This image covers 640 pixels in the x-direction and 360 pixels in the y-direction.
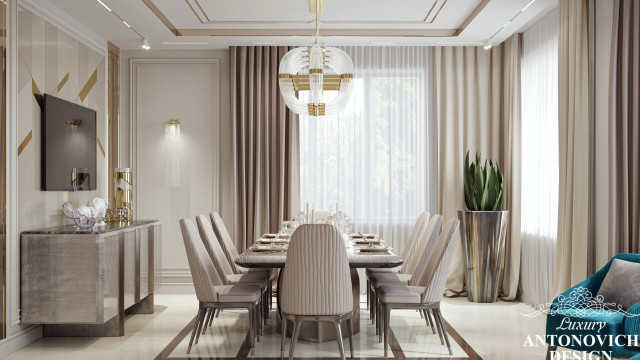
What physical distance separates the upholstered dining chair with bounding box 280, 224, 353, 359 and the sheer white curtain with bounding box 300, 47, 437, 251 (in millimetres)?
2689

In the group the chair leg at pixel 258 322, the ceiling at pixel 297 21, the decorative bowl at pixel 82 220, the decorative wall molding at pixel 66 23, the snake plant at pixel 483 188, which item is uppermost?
the ceiling at pixel 297 21

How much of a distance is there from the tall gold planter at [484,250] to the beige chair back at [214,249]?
2416 millimetres

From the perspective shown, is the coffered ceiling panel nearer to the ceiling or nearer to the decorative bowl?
the ceiling

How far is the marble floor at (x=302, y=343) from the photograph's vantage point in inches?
149

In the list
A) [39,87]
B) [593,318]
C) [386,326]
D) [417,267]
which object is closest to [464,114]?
[417,267]

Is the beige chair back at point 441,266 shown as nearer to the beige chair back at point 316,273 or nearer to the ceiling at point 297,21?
the beige chair back at point 316,273

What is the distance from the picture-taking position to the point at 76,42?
4859 mm

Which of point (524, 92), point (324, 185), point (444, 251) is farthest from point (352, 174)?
point (444, 251)

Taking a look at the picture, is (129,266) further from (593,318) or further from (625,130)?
(625,130)

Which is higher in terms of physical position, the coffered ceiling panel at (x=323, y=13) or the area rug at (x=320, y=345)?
the coffered ceiling panel at (x=323, y=13)

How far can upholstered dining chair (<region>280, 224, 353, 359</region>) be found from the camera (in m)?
3.25

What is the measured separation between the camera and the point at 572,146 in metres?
4.24

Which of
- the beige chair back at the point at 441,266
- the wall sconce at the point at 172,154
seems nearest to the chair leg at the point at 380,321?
the beige chair back at the point at 441,266

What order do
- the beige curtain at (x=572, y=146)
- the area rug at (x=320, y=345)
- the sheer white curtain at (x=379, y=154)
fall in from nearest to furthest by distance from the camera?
the area rug at (x=320, y=345), the beige curtain at (x=572, y=146), the sheer white curtain at (x=379, y=154)
